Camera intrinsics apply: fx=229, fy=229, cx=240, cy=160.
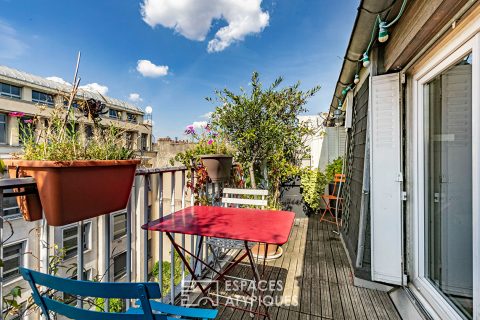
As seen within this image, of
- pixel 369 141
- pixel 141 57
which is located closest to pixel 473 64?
pixel 369 141

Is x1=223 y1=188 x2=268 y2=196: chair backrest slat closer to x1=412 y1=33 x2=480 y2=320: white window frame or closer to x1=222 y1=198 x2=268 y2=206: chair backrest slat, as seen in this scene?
x1=222 y1=198 x2=268 y2=206: chair backrest slat

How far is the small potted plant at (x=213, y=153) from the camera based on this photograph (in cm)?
260

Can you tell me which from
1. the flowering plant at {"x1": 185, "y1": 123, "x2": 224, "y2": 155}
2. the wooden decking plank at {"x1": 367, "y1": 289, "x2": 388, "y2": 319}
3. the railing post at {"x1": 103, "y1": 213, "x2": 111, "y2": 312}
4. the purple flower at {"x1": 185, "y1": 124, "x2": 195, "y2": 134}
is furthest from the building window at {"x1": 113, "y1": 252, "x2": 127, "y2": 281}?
the wooden decking plank at {"x1": 367, "y1": 289, "x2": 388, "y2": 319}

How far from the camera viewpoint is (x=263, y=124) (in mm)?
3342

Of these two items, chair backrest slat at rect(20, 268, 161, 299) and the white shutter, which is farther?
the white shutter

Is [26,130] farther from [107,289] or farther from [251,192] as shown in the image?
[251,192]

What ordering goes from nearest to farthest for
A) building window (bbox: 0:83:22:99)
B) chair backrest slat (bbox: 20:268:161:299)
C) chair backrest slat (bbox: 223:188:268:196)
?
chair backrest slat (bbox: 20:268:161:299)
chair backrest slat (bbox: 223:188:268:196)
building window (bbox: 0:83:22:99)

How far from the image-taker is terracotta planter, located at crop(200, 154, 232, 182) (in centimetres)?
258

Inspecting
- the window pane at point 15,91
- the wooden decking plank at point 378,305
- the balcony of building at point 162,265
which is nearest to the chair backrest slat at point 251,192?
the balcony of building at point 162,265

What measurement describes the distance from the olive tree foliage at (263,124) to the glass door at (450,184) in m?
1.93

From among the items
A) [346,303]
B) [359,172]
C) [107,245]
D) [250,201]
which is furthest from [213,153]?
[346,303]

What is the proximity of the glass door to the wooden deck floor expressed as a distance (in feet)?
1.94

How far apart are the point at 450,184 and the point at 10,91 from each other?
51.9 feet

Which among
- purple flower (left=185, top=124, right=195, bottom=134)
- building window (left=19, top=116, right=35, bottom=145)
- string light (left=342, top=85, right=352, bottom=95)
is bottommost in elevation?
building window (left=19, top=116, right=35, bottom=145)
